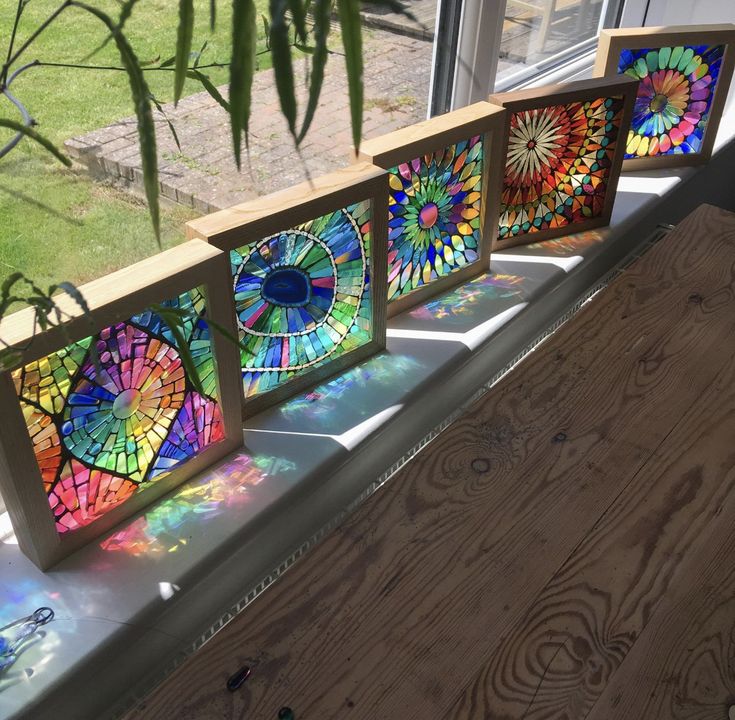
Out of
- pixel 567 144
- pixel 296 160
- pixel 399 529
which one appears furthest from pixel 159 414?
pixel 567 144

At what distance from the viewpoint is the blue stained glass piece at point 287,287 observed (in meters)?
1.25

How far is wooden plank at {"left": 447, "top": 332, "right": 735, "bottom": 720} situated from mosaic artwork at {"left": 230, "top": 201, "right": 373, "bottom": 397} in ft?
1.75

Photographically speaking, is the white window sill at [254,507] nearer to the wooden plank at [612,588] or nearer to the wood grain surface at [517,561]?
the wood grain surface at [517,561]

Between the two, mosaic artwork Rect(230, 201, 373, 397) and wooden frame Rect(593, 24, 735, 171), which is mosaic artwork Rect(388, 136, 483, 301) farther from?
wooden frame Rect(593, 24, 735, 171)

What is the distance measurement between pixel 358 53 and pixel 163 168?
77cm

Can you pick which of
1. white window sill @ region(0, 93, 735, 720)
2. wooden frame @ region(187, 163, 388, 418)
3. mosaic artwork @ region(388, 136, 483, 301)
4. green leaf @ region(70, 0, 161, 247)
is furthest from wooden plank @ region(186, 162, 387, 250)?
green leaf @ region(70, 0, 161, 247)

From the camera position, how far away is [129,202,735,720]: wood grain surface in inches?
34.5

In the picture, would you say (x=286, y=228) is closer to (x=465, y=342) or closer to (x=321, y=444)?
(x=321, y=444)

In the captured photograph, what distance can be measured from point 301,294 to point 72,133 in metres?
0.40

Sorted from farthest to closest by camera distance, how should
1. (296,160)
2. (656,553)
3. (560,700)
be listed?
1. (296,160)
2. (656,553)
3. (560,700)

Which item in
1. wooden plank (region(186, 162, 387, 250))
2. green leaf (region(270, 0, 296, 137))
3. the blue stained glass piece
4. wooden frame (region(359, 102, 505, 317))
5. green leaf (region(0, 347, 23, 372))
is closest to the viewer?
green leaf (region(270, 0, 296, 137))

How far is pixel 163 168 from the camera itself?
4.20 ft

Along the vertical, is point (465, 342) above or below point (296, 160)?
below

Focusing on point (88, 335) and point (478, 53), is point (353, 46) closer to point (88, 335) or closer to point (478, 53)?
point (88, 335)
